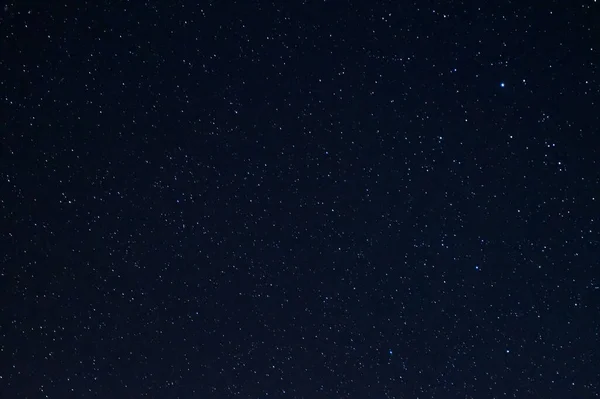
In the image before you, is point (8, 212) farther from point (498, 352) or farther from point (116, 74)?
point (498, 352)

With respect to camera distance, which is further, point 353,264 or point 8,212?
point 8,212

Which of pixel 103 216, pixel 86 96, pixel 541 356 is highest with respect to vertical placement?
pixel 86 96

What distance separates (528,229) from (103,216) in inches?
19.5

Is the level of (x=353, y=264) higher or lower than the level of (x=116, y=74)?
lower

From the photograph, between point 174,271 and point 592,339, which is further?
point 174,271

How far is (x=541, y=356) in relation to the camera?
0.56m

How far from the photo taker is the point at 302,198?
1.98ft

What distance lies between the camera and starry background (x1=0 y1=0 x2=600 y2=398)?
0.54m

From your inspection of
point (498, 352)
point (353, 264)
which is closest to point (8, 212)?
point (353, 264)

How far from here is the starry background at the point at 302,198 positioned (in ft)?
1.76

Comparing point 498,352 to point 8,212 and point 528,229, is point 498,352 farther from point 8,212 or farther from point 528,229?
point 8,212

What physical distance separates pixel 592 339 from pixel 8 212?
0.72 metres

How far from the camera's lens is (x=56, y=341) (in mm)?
713

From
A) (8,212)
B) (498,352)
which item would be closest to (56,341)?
(8,212)
